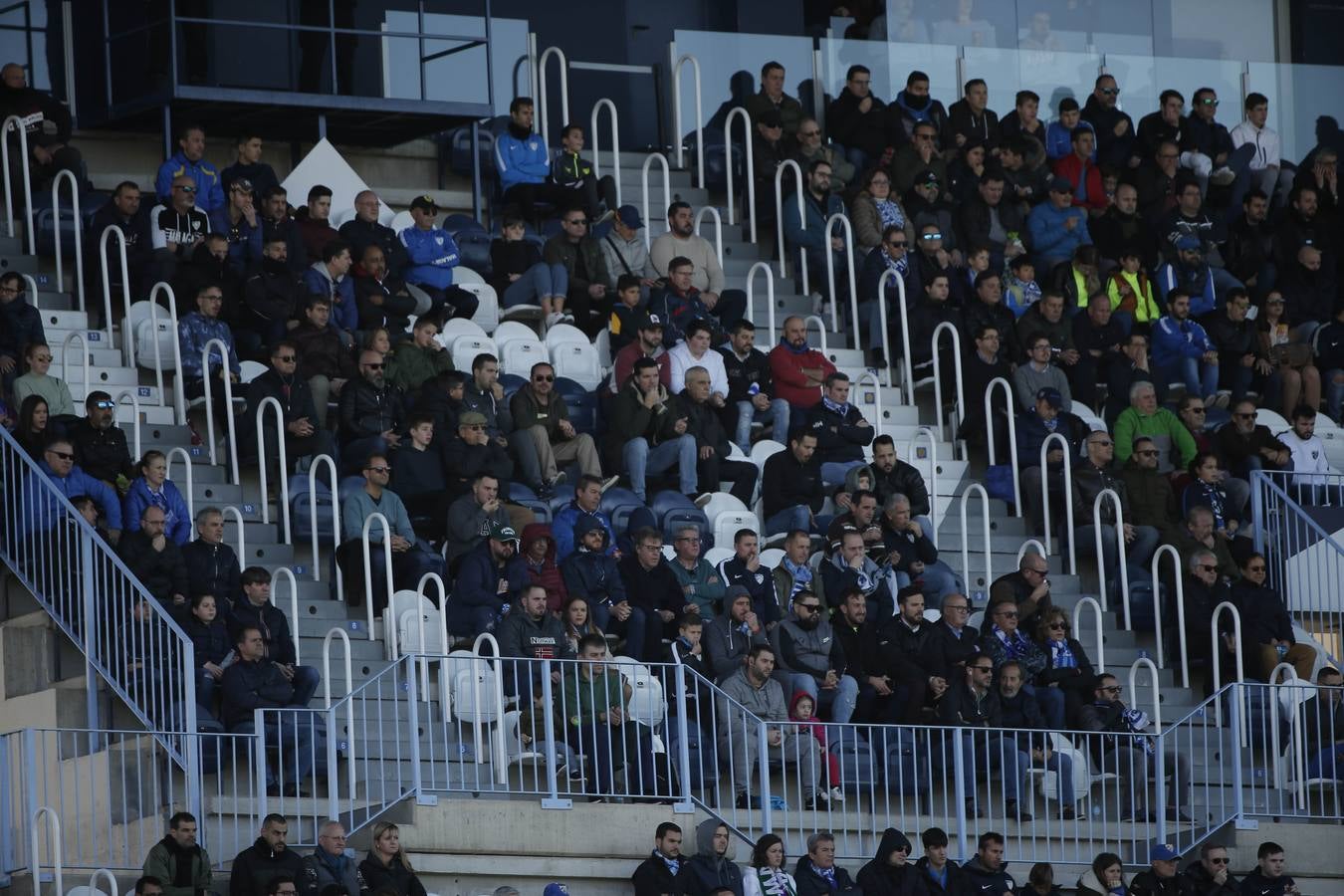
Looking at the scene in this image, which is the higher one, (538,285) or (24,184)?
(24,184)

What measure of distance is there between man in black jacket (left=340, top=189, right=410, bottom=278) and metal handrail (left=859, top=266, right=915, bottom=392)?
3620 millimetres

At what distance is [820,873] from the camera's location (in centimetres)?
1580

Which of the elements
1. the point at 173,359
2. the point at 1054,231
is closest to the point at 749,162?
the point at 1054,231

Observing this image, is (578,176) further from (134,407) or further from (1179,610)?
(1179,610)

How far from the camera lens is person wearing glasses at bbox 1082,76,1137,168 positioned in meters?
24.3

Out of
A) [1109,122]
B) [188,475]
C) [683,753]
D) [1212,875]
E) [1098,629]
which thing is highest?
[1109,122]

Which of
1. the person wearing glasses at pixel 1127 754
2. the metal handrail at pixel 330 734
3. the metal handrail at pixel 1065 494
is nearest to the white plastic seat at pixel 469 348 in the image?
the metal handrail at pixel 330 734

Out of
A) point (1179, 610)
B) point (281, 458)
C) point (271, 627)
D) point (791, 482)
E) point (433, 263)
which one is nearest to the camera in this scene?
point (271, 627)

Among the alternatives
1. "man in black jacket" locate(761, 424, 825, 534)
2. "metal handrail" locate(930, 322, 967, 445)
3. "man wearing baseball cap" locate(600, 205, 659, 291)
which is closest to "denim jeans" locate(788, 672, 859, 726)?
"man in black jacket" locate(761, 424, 825, 534)

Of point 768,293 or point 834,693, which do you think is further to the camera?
point 768,293

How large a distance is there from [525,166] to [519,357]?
8.06 ft

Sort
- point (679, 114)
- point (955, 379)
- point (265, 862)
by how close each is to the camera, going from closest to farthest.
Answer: point (265, 862)
point (955, 379)
point (679, 114)

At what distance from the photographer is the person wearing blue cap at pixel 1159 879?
1625 cm

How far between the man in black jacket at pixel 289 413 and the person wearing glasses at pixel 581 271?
9.83 feet
